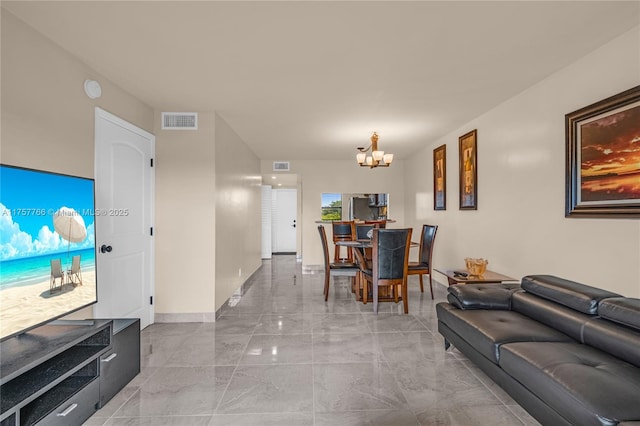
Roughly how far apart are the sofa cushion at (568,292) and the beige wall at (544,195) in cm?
29

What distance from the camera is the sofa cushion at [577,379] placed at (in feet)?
4.37

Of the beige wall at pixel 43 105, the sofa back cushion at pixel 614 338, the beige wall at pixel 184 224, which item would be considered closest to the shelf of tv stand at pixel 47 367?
the beige wall at pixel 43 105

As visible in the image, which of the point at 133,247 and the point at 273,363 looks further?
the point at 133,247

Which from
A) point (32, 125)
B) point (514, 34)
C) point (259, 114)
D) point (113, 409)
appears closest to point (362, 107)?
point (259, 114)

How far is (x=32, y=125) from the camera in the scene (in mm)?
2105

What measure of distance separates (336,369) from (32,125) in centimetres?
280

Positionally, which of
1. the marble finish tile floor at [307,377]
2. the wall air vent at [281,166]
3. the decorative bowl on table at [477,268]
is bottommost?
the marble finish tile floor at [307,377]

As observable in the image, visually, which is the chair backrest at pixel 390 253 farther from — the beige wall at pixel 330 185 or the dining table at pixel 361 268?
the beige wall at pixel 330 185

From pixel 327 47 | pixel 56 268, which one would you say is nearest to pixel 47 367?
pixel 56 268

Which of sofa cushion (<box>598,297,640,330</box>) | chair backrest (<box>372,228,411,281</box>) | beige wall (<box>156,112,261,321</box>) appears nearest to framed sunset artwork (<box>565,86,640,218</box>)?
sofa cushion (<box>598,297,640,330</box>)

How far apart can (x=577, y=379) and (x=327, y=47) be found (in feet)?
8.26

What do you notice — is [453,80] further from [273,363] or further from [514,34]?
[273,363]

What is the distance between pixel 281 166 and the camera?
735cm

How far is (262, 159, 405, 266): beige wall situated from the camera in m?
7.41
